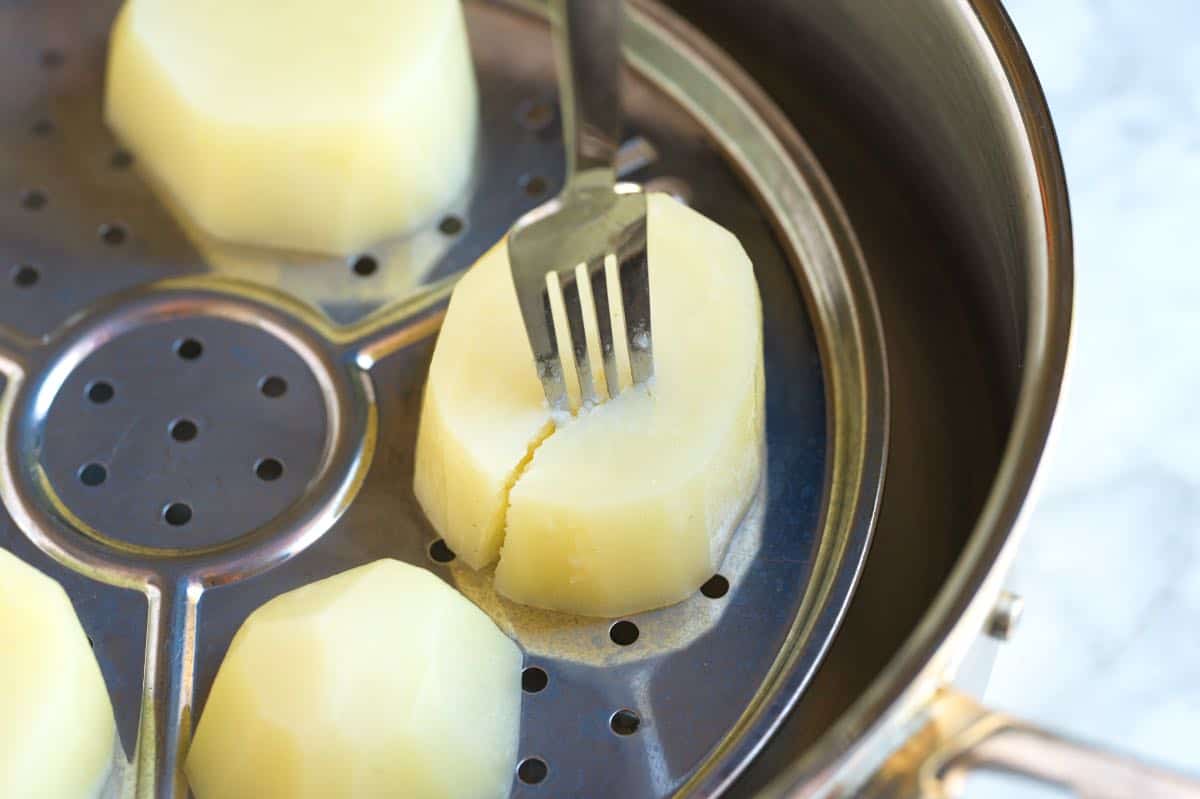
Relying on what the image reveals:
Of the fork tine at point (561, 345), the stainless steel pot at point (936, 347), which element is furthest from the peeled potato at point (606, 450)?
the stainless steel pot at point (936, 347)

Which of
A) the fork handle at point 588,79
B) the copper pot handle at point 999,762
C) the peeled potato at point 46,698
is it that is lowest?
the copper pot handle at point 999,762

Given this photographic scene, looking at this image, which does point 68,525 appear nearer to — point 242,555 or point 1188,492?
point 242,555

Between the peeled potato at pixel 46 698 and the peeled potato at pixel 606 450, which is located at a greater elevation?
the peeled potato at pixel 606 450

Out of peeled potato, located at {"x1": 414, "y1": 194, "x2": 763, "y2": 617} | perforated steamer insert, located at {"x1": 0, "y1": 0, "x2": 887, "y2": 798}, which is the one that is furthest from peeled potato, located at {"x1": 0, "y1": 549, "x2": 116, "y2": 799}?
peeled potato, located at {"x1": 414, "y1": 194, "x2": 763, "y2": 617}

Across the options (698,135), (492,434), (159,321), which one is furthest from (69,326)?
(698,135)

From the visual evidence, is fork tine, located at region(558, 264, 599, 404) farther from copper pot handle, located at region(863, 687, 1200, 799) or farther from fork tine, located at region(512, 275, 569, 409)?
copper pot handle, located at region(863, 687, 1200, 799)

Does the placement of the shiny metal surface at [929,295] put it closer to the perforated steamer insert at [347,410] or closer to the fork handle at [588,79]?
the perforated steamer insert at [347,410]
